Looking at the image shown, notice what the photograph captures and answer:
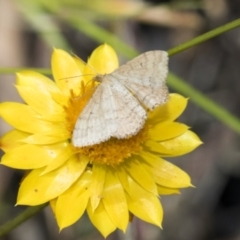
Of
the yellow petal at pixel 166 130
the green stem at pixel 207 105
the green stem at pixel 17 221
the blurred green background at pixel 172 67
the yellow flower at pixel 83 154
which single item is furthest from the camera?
the blurred green background at pixel 172 67

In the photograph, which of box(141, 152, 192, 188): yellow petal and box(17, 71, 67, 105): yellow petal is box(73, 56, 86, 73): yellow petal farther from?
Result: box(141, 152, 192, 188): yellow petal

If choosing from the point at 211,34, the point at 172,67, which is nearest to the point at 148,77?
the point at 211,34

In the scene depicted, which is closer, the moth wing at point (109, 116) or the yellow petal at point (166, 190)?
the moth wing at point (109, 116)

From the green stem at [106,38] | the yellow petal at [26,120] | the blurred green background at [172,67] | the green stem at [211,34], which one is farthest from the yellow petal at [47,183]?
the blurred green background at [172,67]

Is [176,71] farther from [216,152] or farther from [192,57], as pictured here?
[216,152]

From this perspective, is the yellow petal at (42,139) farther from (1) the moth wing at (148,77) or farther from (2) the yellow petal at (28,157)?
(1) the moth wing at (148,77)

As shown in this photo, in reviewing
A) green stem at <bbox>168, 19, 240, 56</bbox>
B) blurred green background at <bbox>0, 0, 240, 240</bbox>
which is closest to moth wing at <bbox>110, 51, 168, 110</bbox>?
green stem at <bbox>168, 19, 240, 56</bbox>
